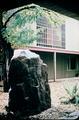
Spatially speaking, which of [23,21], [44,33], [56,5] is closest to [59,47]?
[44,33]

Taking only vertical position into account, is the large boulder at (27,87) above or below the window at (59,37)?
below

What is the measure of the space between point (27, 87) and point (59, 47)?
56.7ft

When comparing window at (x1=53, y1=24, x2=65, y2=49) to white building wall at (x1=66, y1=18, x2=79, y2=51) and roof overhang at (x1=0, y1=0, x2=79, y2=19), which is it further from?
roof overhang at (x1=0, y1=0, x2=79, y2=19)

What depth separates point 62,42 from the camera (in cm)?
2686

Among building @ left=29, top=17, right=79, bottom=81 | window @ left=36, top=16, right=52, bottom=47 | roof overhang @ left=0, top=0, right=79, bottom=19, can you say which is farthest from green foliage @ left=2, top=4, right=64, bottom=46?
roof overhang @ left=0, top=0, right=79, bottom=19

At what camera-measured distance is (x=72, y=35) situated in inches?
1134

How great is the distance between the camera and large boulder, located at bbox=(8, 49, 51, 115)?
360 inches

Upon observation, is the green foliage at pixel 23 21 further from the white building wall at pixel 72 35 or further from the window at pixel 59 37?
the white building wall at pixel 72 35

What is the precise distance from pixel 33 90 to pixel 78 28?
2196 centimetres

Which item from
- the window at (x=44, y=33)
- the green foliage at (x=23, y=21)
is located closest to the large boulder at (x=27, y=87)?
the green foliage at (x=23, y=21)

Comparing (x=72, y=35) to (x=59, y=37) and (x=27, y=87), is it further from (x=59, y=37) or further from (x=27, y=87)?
(x=27, y=87)

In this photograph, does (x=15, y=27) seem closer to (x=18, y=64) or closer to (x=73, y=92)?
(x=73, y=92)

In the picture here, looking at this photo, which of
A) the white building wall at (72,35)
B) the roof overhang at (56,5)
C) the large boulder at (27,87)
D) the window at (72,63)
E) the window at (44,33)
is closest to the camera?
the roof overhang at (56,5)

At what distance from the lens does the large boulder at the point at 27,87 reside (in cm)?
915
